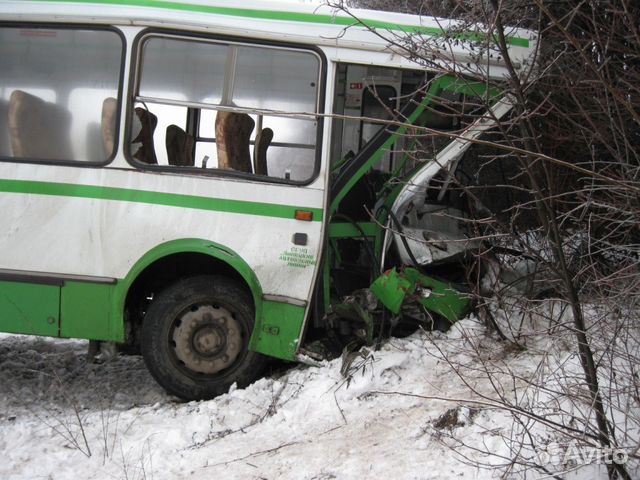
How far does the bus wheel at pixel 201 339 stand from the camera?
496 cm

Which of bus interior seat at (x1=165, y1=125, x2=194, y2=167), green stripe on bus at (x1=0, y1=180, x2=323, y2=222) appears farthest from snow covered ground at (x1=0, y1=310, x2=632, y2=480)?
bus interior seat at (x1=165, y1=125, x2=194, y2=167)

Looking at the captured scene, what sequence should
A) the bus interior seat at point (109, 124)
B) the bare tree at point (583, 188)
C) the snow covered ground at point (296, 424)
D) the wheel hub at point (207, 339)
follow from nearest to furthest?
the bare tree at point (583, 188), the snow covered ground at point (296, 424), the bus interior seat at point (109, 124), the wheel hub at point (207, 339)

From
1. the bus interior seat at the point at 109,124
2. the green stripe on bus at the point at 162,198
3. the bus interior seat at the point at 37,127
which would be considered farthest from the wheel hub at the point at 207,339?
the bus interior seat at the point at 37,127

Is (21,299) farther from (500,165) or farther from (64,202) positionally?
(500,165)

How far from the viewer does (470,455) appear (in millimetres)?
3406

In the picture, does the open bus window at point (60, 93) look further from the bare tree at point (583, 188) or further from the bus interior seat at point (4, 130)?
the bare tree at point (583, 188)

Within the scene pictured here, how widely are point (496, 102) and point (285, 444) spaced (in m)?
2.41

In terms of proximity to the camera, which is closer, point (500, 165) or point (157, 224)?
point (157, 224)

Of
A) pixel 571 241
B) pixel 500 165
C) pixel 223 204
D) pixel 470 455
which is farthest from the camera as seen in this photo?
pixel 500 165

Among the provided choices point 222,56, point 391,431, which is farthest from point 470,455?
point 222,56

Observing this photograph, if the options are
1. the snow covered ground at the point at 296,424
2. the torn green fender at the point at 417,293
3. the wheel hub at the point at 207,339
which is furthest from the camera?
the wheel hub at the point at 207,339

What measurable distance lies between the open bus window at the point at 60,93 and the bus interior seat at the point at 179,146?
0.40 metres

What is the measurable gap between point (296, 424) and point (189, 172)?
191 centimetres

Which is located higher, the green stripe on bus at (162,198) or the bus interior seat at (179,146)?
the bus interior seat at (179,146)
